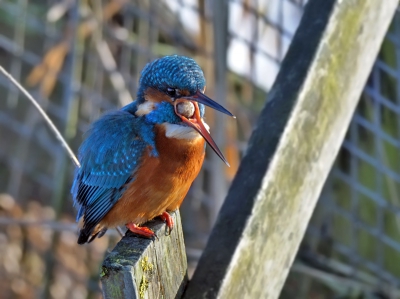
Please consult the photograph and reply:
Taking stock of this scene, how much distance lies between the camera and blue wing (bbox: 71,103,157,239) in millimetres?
1770

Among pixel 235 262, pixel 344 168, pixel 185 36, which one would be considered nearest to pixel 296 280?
pixel 344 168

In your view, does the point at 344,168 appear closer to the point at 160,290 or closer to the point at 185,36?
the point at 185,36

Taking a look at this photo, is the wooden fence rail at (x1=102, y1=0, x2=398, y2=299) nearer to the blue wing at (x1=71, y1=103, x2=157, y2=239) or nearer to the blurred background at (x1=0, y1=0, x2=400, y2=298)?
the blue wing at (x1=71, y1=103, x2=157, y2=239)

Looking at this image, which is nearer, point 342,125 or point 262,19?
point 342,125

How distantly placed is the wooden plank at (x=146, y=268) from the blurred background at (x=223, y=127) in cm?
174

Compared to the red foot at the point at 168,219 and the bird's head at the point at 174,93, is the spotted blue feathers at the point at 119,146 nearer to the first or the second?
the bird's head at the point at 174,93

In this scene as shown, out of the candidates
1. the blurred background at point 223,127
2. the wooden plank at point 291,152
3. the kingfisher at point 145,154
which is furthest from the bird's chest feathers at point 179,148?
the blurred background at point 223,127

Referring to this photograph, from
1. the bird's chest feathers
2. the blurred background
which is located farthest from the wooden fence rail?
the blurred background

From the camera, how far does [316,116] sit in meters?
1.50

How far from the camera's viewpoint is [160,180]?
1789 millimetres

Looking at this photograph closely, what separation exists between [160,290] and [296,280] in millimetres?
2824

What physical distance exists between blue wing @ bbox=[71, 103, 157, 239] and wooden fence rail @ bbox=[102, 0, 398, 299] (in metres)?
0.37

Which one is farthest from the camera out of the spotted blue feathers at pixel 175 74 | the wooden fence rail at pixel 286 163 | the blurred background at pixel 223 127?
the blurred background at pixel 223 127

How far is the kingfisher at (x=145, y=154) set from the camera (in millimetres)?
1702
